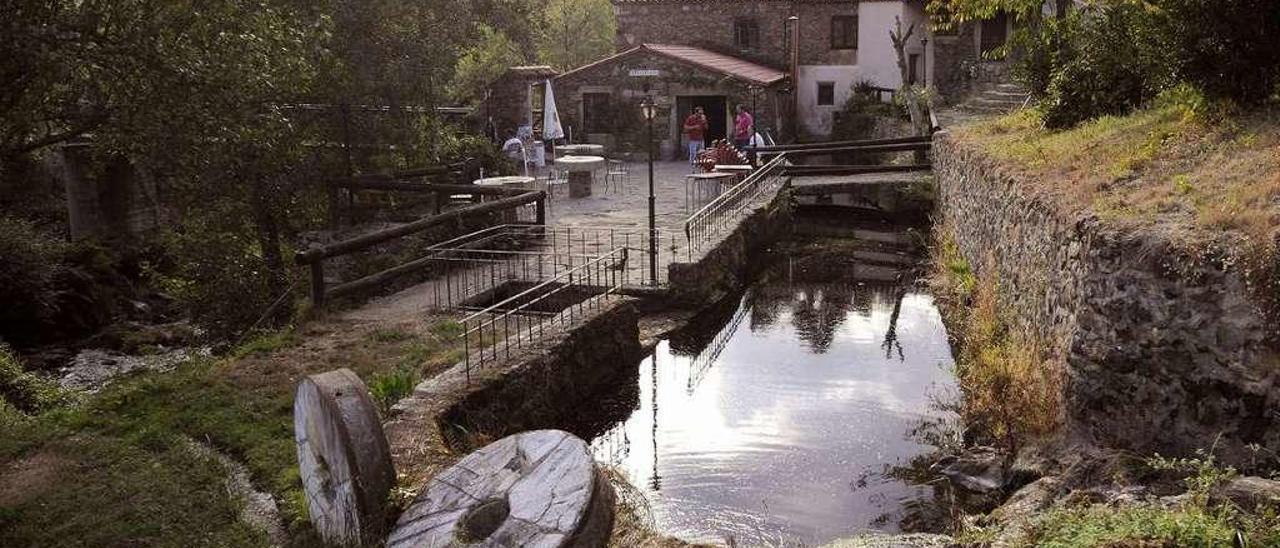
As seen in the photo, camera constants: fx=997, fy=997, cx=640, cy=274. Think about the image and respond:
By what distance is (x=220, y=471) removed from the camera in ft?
28.4

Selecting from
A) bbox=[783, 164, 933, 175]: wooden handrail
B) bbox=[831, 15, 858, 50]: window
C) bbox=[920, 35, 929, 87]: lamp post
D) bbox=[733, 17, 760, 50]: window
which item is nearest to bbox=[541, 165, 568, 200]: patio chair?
bbox=[783, 164, 933, 175]: wooden handrail

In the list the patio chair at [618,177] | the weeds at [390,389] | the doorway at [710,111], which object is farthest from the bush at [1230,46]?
the doorway at [710,111]

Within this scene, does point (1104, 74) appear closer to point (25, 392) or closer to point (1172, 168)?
point (1172, 168)

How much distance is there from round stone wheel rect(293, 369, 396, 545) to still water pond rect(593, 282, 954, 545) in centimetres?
268

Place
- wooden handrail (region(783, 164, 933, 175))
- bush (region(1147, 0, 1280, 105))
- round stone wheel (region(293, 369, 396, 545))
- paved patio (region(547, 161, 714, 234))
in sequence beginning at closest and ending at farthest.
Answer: round stone wheel (region(293, 369, 396, 545))
bush (region(1147, 0, 1280, 105))
paved patio (region(547, 161, 714, 234))
wooden handrail (region(783, 164, 933, 175))

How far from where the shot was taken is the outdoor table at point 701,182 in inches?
855

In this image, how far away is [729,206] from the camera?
20.5 metres

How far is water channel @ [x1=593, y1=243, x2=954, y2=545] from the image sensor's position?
8.75 m

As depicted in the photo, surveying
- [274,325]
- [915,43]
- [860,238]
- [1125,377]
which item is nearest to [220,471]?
[274,325]

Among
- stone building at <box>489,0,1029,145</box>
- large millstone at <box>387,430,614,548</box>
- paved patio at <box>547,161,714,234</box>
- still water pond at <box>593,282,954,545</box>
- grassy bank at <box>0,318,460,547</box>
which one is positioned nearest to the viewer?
large millstone at <box>387,430,614,548</box>

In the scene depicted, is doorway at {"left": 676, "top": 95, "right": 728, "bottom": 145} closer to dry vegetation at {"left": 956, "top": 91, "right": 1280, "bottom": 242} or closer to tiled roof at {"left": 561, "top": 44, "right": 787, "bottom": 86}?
tiled roof at {"left": 561, "top": 44, "right": 787, "bottom": 86}

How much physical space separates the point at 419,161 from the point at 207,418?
12737 millimetres

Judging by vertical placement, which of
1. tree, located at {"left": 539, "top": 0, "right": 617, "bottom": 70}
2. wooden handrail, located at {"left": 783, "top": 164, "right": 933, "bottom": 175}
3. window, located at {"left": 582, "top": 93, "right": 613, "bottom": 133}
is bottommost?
wooden handrail, located at {"left": 783, "top": 164, "right": 933, "bottom": 175}

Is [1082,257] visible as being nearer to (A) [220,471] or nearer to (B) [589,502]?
(B) [589,502]
